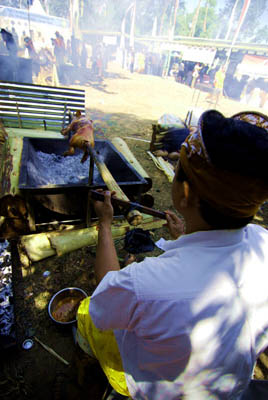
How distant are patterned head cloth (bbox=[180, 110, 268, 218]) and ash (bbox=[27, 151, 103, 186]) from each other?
360cm

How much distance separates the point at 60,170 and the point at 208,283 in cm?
453

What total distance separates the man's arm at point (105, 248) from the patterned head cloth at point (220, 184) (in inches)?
37.3

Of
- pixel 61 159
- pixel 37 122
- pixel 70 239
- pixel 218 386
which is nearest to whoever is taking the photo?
pixel 218 386

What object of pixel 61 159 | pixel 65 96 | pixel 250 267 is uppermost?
pixel 250 267

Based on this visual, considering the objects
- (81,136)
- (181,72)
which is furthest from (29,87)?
(181,72)

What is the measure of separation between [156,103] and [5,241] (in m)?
16.1

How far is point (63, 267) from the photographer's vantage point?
3.42 meters

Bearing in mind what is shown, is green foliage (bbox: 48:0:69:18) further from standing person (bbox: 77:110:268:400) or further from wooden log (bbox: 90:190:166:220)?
standing person (bbox: 77:110:268:400)

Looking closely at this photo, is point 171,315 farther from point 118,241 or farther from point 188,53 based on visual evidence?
point 188,53

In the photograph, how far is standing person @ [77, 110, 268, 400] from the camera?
2.83 feet

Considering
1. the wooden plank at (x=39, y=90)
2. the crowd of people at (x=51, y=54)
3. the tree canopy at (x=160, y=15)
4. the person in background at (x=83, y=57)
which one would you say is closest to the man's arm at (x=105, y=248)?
the wooden plank at (x=39, y=90)

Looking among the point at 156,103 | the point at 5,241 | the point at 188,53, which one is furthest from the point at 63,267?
the point at 188,53

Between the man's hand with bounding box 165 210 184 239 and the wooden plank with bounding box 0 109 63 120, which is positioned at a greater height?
the man's hand with bounding box 165 210 184 239

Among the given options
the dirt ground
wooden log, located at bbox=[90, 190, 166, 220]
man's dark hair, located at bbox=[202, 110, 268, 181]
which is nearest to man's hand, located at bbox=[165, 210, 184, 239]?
wooden log, located at bbox=[90, 190, 166, 220]
